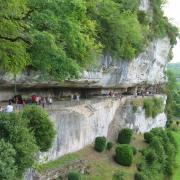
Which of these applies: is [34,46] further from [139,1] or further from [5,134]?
[139,1]

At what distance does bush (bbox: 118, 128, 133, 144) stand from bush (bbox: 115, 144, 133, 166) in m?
4.18

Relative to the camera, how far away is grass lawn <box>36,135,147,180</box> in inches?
1116

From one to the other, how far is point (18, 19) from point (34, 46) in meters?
1.41

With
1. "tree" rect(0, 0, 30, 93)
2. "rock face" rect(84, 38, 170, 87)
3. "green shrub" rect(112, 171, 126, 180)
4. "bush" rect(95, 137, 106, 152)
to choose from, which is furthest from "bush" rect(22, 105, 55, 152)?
"bush" rect(95, 137, 106, 152)

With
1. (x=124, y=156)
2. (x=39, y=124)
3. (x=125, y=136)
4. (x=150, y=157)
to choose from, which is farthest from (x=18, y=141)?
(x=125, y=136)

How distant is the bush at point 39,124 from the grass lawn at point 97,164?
326 centimetres

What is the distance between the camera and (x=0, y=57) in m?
21.2

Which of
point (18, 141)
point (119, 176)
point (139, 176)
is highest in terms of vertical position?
point (18, 141)

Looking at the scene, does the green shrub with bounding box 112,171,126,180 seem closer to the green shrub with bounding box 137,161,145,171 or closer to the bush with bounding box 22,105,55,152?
the green shrub with bounding box 137,161,145,171

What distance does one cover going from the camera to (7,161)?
19.1 metres

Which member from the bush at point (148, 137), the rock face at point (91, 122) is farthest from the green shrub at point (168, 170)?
the rock face at point (91, 122)

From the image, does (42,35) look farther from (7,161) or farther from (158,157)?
(158,157)

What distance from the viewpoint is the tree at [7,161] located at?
1861 cm

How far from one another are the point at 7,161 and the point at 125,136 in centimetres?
2321
